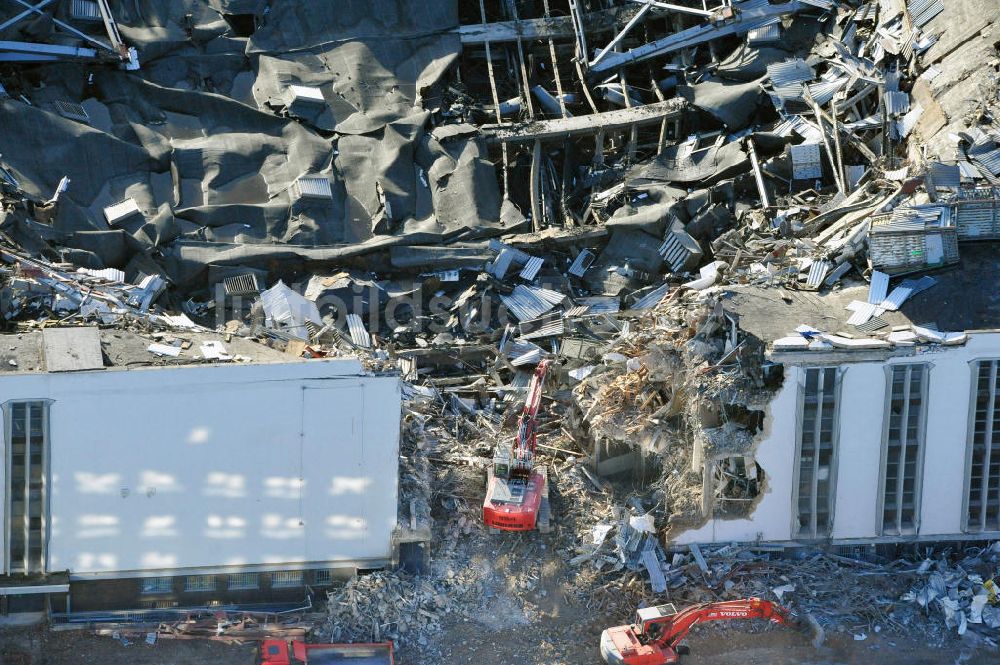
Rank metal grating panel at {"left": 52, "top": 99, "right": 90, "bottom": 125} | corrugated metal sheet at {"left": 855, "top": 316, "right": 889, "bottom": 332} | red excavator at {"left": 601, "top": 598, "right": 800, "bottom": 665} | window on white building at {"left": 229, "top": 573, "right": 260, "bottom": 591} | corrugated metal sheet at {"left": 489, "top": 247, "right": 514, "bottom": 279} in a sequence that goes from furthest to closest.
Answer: metal grating panel at {"left": 52, "top": 99, "right": 90, "bottom": 125}
corrugated metal sheet at {"left": 489, "top": 247, "right": 514, "bottom": 279}
corrugated metal sheet at {"left": 855, "top": 316, "right": 889, "bottom": 332}
window on white building at {"left": 229, "top": 573, "right": 260, "bottom": 591}
red excavator at {"left": 601, "top": 598, "right": 800, "bottom": 665}

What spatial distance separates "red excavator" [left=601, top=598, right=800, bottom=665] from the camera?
1187 inches

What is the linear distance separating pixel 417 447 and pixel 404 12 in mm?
15708

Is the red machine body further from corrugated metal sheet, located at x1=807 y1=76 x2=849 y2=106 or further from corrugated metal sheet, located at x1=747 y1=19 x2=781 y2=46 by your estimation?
corrugated metal sheet, located at x1=747 y1=19 x2=781 y2=46

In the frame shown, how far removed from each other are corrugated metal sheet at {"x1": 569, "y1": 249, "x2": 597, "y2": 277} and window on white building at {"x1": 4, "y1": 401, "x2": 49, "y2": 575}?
1490 centimetres

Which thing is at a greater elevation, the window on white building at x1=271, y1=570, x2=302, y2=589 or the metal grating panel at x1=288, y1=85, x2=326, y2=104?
the metal grating panel at x1=288, y1=85, x2=326, y2=104

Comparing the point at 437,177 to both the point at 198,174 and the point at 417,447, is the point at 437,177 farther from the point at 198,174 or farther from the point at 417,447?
the point at 417,447


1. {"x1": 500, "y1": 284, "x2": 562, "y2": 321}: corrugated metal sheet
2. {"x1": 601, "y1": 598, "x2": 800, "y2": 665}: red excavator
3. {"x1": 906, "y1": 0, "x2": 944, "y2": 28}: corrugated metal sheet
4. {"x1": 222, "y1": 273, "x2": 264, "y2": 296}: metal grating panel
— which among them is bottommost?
{"x1": 601, "y1": 598, "x2": 800, "y2": 665}: red excavator

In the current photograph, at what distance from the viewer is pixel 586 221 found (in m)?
41.5

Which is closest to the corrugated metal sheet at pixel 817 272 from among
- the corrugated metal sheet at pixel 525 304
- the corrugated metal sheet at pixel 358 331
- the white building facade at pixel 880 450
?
the white building facade at pixel 880 450

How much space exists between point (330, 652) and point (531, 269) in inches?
509

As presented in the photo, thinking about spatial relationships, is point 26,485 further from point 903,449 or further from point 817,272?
point 903,449

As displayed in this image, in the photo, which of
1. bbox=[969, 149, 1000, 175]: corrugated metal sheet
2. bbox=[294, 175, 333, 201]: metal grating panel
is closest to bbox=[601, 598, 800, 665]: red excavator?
bbox=[969, 149, 1000, 175]: corrugated metal sheet

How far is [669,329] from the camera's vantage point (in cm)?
3316

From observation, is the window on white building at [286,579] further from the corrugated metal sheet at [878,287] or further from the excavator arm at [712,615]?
the corrugated metal sheet at [878,287]
